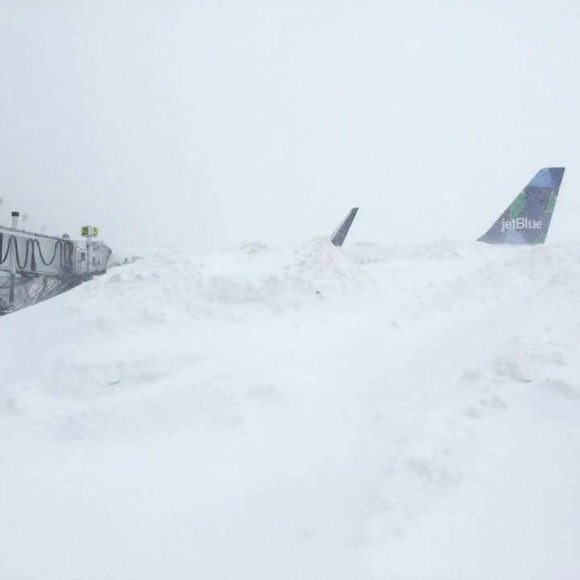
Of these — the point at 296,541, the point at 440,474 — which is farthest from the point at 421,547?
the point at 296,541

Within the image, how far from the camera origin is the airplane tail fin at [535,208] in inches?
793

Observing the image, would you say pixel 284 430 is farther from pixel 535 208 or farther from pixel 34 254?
pixel 535 208

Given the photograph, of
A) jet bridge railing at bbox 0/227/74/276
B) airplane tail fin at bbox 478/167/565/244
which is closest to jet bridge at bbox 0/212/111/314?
jet bridge railing at bbox 0/227/74/276

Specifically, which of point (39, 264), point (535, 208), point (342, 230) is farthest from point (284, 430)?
point (535, 208)

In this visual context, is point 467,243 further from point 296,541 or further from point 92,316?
point 296,541

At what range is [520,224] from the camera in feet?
66.7

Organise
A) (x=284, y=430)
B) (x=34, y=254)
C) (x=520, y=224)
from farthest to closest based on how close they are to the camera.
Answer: (x=520, y=224) < (x=34, y=254) < (x=284, y=430)

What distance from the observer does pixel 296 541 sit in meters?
4.02

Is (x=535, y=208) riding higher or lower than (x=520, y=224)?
higher

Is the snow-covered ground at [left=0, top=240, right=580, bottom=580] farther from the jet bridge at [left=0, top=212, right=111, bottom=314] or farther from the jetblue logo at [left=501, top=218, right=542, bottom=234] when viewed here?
the jetblue logo at [left=501, top=218, right=542, bottom=234]

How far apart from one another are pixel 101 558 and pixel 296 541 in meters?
1.55

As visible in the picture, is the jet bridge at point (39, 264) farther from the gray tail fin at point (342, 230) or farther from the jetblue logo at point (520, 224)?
the jetblue logo at point (520, 224)

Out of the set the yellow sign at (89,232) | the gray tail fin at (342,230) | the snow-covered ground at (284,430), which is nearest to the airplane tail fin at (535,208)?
the gray tail fin at (342,230)

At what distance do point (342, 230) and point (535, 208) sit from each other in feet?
30.5
